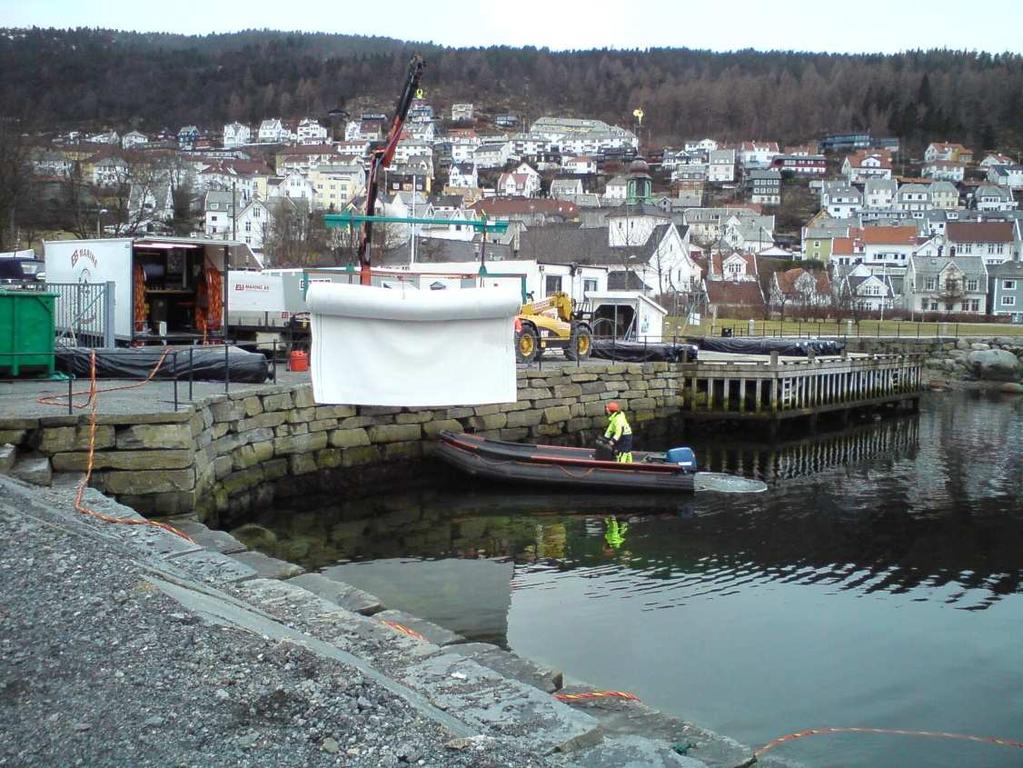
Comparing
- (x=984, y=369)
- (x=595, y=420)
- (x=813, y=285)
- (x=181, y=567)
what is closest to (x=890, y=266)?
(x=813, y=285)

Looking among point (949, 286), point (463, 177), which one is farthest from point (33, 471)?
point (463, 177)

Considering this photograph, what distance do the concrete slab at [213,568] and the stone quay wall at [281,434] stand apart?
11.8 feet

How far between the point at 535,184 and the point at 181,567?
565ft

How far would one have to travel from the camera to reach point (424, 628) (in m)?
8.97

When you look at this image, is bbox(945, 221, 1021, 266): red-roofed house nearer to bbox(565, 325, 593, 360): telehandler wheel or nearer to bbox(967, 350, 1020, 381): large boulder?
bbox(967, 350, 1020, 381): large boulder

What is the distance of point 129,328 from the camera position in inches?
848

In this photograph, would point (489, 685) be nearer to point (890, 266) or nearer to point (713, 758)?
point (713, 758)

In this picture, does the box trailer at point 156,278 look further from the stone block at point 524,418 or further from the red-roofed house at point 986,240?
the red-roofed house at point 986,240

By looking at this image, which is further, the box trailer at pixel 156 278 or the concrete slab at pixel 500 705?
the box trailer at pixel 156 278

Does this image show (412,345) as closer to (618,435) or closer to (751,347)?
(618,435)

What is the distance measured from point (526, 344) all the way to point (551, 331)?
91.8 inches

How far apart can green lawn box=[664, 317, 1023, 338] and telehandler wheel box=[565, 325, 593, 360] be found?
20308 mm

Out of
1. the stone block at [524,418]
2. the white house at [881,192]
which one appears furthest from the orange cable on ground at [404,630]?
the white house at [881,192]

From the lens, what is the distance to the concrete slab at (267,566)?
9.89m
